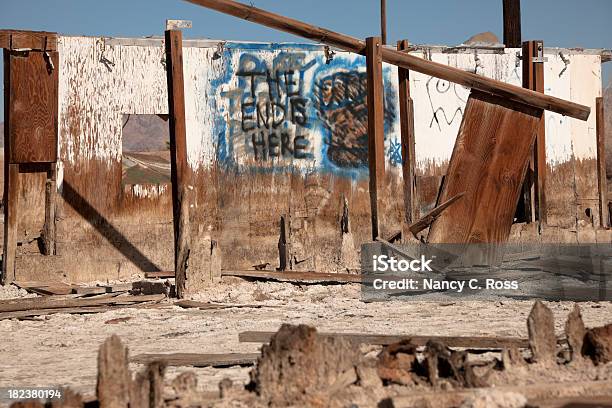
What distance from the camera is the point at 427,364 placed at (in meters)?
5.64

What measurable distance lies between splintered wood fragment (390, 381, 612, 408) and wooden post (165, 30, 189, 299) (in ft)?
20.6

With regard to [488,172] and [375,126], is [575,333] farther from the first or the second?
[375,126]

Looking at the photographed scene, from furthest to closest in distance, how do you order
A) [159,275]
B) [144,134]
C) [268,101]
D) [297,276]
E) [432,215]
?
1. [144,134]
2. [268,101]
3. [159,275]
4. [297,276]
5. [432,215]

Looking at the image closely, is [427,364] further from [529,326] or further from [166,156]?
[166,156]

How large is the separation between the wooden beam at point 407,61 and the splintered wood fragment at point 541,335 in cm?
535

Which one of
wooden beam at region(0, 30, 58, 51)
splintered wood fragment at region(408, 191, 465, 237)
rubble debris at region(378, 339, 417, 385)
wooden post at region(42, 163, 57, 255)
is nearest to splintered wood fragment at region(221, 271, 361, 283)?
splintered wood fragment at region(408, 191, 465, 237)

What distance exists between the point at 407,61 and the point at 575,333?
20.3 ft

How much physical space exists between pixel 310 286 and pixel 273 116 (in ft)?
11.6

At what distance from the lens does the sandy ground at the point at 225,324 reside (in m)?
7.29

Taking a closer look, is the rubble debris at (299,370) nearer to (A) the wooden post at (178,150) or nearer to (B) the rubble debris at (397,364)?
(B) the rubble debris at (397,364)

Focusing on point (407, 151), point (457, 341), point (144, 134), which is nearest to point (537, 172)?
point (407, 151)

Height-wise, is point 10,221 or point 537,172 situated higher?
point 537,172

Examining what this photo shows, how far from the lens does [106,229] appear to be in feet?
44.9

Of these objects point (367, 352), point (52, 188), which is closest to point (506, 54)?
point (52, 188)
